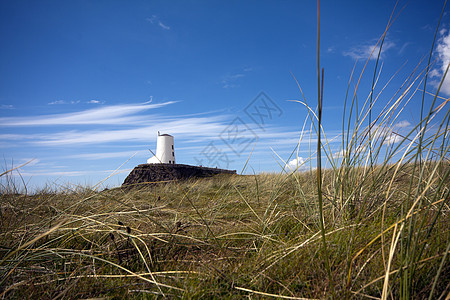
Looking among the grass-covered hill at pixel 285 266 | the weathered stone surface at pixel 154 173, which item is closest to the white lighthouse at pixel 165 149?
the weathered stone surface at pixel 154 173

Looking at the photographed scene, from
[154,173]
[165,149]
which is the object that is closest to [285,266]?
[154,173]

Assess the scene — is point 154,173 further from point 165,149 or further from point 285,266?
point 285,266

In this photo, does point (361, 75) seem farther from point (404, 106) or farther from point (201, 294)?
point (201, 294)

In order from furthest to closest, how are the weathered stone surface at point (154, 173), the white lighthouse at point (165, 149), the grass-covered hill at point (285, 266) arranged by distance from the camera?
1. the white lighthouse at point (165, 149)
2. the weathered stone surface at point (154, 173)
3. the grass-covered hill at point (285, 266)

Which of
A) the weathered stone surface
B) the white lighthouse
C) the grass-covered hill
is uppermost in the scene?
the white lighthouse

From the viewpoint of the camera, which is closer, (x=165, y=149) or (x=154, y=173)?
(x=154, y=173)

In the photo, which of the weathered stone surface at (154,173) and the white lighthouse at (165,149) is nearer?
the weathered stone surface at (154,173)

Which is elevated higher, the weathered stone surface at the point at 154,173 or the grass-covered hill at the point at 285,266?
the weathered stone surface at the point at 154,173

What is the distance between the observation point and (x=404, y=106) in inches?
73.7

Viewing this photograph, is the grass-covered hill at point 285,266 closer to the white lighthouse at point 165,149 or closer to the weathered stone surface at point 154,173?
the weathered stone surface at point 154,173

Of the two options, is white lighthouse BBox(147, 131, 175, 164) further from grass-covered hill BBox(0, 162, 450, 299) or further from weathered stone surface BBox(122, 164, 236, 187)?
grass-covered hill BBox(0, 162, 450, 299)

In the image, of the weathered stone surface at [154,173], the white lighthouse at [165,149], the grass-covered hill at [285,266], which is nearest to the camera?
the grass-covered hill at [285,266]

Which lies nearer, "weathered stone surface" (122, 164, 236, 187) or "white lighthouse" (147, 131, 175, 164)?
"weathered stone surface" (122, 164, 236, 187)

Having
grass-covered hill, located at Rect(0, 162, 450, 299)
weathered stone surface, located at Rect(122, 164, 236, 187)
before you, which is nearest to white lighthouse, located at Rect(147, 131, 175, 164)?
weathered stone surface, located at Rect(122, 164, 236, 187)
